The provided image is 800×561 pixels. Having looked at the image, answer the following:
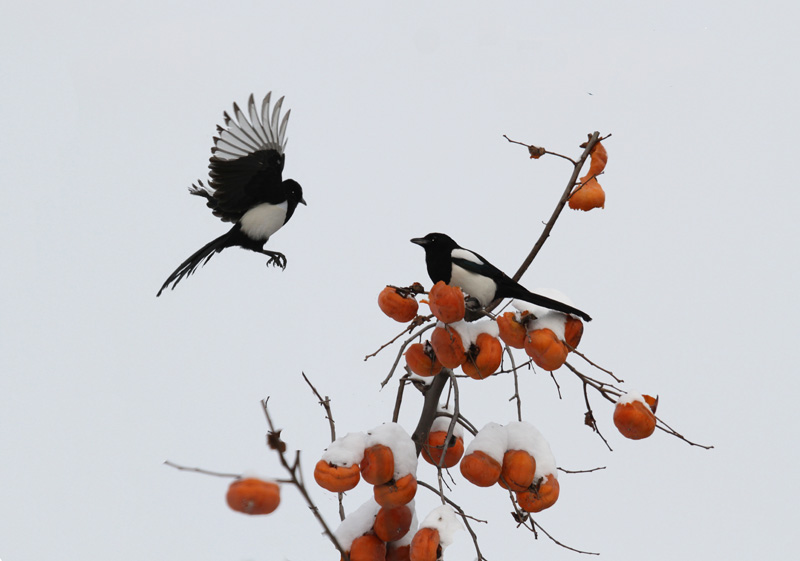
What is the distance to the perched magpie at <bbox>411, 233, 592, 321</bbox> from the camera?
1.43 meters

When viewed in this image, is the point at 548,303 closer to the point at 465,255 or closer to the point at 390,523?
the point at 465,255

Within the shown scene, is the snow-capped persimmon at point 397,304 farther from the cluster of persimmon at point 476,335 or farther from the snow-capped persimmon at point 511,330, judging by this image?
the snow-capped persimmon at point 511,330

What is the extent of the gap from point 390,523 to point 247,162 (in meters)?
0.94

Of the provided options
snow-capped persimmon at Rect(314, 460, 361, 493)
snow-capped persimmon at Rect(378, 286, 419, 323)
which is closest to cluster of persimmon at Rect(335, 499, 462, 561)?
snow-capped persimmon at Rect(314, 460, 361, 493)

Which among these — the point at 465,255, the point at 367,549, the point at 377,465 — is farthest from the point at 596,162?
the point at 367,549

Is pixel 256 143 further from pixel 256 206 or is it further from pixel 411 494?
pixel 411 494

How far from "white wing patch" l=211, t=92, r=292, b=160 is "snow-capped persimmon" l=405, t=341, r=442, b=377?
712mm

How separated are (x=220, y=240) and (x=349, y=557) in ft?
3.23

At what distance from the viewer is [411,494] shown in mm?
1229

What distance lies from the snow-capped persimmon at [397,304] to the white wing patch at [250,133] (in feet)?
2.08

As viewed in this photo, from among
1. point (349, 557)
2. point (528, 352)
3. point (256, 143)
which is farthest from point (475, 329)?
point (256, 143)

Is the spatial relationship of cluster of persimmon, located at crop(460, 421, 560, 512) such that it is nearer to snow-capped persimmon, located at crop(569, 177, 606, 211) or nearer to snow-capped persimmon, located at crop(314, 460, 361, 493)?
snow-capped persimmon, located at crop(314, 460, 361, 493)

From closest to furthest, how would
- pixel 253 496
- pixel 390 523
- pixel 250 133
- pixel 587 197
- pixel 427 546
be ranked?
1. pixel 253 496
2. pixel 427 546
3. pixel 390 523
4. pixel 587 197
5. pixel 250 133

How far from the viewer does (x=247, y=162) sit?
1771mm
